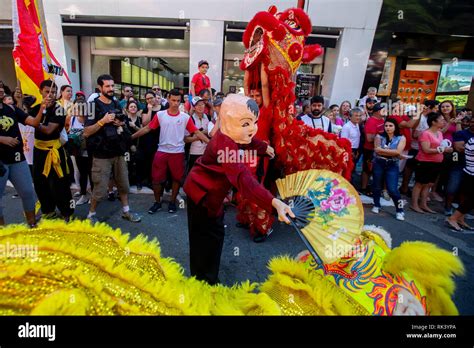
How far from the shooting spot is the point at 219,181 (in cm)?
192

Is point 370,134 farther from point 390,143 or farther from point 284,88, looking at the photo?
point 284,88

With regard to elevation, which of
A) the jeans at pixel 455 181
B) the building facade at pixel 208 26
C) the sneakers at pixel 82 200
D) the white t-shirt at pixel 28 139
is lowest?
the sneakers at pixel 82 200

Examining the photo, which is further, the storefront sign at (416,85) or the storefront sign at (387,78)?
the storefront sign at (416,85)

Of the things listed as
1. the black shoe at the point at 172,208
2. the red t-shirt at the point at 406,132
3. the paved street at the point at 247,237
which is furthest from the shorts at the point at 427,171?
the black shoe at the point at 172,208

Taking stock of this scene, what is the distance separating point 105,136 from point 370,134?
4.73 meters

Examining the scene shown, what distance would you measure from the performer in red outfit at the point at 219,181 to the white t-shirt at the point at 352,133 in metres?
4.04

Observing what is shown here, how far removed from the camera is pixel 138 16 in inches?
357

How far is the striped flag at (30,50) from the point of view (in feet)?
12.6

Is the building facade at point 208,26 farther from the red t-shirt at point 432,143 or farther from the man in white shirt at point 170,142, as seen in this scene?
the red t-shirt at point 432,143

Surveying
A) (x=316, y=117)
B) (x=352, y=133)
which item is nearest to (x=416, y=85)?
(x=352, y=133)

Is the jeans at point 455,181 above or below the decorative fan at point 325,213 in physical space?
below

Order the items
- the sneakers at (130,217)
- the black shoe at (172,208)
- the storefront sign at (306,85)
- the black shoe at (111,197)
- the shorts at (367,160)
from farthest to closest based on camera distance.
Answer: the storefront sign at (306,85), the shorts at (367,160), the black shoe at (111,197), the black shoe at (172,208), the sneakers at (130,217)

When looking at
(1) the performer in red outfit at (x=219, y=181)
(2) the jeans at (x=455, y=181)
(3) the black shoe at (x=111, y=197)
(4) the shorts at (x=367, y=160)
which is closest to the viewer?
(1) the performer in red outfit at (x=219, y=181)
